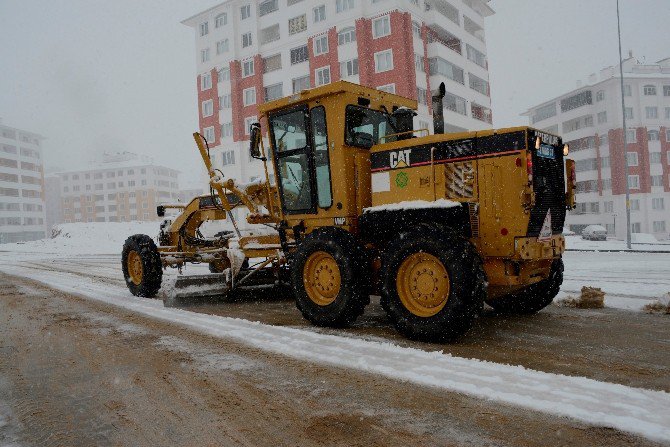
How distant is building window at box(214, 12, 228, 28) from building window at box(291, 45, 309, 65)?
27.7 ft

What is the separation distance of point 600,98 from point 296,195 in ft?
181

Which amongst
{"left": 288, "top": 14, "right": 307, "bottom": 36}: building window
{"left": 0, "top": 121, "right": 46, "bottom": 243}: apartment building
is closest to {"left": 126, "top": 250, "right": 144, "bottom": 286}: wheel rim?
{"left": 288, "top": 14, "right": 307, "bottom": 36}: building window

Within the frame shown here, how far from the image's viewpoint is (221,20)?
41.5m

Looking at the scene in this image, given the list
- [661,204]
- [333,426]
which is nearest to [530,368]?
[333,426]

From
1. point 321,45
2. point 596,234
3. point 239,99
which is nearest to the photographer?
point 321,45

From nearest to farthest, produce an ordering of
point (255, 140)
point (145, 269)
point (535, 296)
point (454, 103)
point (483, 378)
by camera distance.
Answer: point (483, 378) < point (535, 296) < point (255, 140) < point (145, 269) < point (454, 103)

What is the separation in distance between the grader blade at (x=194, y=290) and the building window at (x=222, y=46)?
3718 centimetres

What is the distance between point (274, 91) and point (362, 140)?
112 ft

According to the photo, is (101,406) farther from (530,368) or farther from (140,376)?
(530,368)

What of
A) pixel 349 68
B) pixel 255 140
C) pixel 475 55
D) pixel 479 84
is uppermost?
pixel 475 55

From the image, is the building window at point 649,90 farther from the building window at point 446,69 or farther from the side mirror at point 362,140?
the side mirror at point 362,140

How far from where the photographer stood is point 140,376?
4191 mm

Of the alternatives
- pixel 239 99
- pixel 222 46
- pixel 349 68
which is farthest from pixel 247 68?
pixel 349 68

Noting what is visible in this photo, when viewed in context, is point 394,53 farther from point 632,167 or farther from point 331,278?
point 632,167
